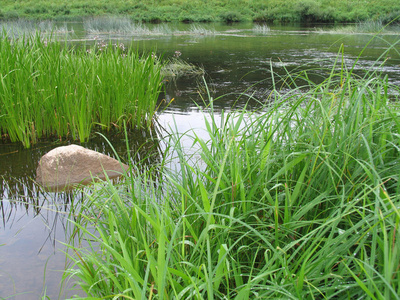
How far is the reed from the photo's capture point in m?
3.36

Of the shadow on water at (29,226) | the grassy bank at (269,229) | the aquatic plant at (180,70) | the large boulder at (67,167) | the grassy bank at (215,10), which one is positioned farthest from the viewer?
the grassy bank at (215,10)

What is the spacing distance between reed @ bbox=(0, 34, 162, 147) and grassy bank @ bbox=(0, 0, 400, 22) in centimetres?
2778

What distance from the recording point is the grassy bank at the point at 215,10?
29797 millimetres

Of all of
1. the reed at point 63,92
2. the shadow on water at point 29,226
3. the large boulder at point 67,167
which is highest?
the reed at point 63,92

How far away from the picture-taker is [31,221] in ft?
8.01

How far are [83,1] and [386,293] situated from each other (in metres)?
44.3

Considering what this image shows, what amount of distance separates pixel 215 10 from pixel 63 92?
35.1 metres

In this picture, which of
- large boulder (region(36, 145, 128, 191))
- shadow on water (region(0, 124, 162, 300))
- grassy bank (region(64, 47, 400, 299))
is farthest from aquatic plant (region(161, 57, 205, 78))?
grassy bank (region(64, 47, 400, 299))

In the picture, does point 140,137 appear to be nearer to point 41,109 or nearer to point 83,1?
point 41,109

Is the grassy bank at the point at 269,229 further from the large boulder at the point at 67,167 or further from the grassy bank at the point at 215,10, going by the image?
the grassy bank at the point at 215,10

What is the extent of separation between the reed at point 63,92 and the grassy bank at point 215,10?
27.8m

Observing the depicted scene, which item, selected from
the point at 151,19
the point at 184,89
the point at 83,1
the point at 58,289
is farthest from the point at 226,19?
the point at 58,289

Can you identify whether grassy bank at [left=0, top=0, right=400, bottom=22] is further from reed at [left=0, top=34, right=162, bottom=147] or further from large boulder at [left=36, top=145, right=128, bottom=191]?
large boulder at [left=36, top=145, right=128, bottom=191]

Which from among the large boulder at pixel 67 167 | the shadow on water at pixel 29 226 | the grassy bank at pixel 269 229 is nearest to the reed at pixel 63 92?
the shadow on water at pixel 29 226
